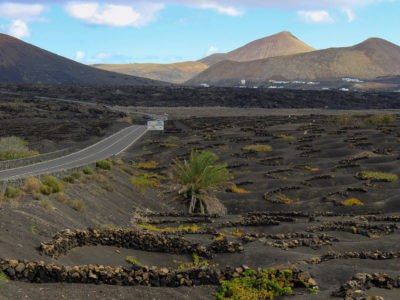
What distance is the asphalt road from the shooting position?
33.1m

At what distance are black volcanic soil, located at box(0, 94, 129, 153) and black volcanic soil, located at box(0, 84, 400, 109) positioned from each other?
3192cm

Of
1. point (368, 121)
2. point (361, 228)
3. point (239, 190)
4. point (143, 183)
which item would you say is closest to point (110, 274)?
point (361, 228)

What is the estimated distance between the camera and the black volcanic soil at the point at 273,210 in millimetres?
14055

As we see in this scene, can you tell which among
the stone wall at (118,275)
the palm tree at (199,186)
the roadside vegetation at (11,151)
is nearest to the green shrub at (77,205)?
the palm tree at (199,186)

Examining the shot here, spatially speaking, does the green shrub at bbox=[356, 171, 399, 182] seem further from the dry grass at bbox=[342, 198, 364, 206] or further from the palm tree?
the palm tree

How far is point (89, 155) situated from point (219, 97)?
387ft

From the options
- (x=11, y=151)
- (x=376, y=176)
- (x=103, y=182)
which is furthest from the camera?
(x=11, y=151)

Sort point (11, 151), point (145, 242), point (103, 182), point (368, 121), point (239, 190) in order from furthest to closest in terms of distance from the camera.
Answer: point (368, 121) → point (11, 151) → point (239, 190) → point (103, 182) → point (145, 242)

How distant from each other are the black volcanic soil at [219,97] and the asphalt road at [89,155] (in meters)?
70.5

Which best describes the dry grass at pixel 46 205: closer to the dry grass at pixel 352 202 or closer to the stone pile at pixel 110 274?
the stone pile at pixel 110 274

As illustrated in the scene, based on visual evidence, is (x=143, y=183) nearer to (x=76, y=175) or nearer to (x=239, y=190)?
(x=239, y=190)

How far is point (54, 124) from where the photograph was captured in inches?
3600

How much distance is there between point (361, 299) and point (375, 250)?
8.14 m

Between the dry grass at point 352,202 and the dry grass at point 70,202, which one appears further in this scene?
the dry grass at point 352,202
